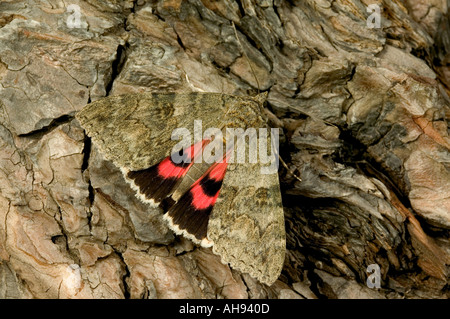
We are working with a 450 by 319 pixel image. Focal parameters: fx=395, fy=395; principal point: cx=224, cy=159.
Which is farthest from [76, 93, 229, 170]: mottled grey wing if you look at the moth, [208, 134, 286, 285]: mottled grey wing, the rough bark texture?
[208, 134, 286, 285]: mottled grey wing

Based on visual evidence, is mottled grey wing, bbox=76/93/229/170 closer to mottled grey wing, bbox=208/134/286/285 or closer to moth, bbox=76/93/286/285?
moth, bbox=76/93/286/285

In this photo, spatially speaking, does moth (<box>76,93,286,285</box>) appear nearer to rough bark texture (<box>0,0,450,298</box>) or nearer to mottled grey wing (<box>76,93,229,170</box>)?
mottled grey wing (<box>76,93,229,170</box>)

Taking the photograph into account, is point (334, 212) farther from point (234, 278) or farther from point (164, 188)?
point (164, 188)

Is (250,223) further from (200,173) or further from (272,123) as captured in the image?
(272,123)

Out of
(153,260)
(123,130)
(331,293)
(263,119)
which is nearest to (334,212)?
(331,293)

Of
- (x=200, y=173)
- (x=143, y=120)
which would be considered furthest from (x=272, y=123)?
(x=143, y=120)

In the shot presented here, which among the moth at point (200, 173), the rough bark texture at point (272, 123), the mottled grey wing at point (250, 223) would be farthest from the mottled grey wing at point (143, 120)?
the mottled grey wing at point (250, 223)
